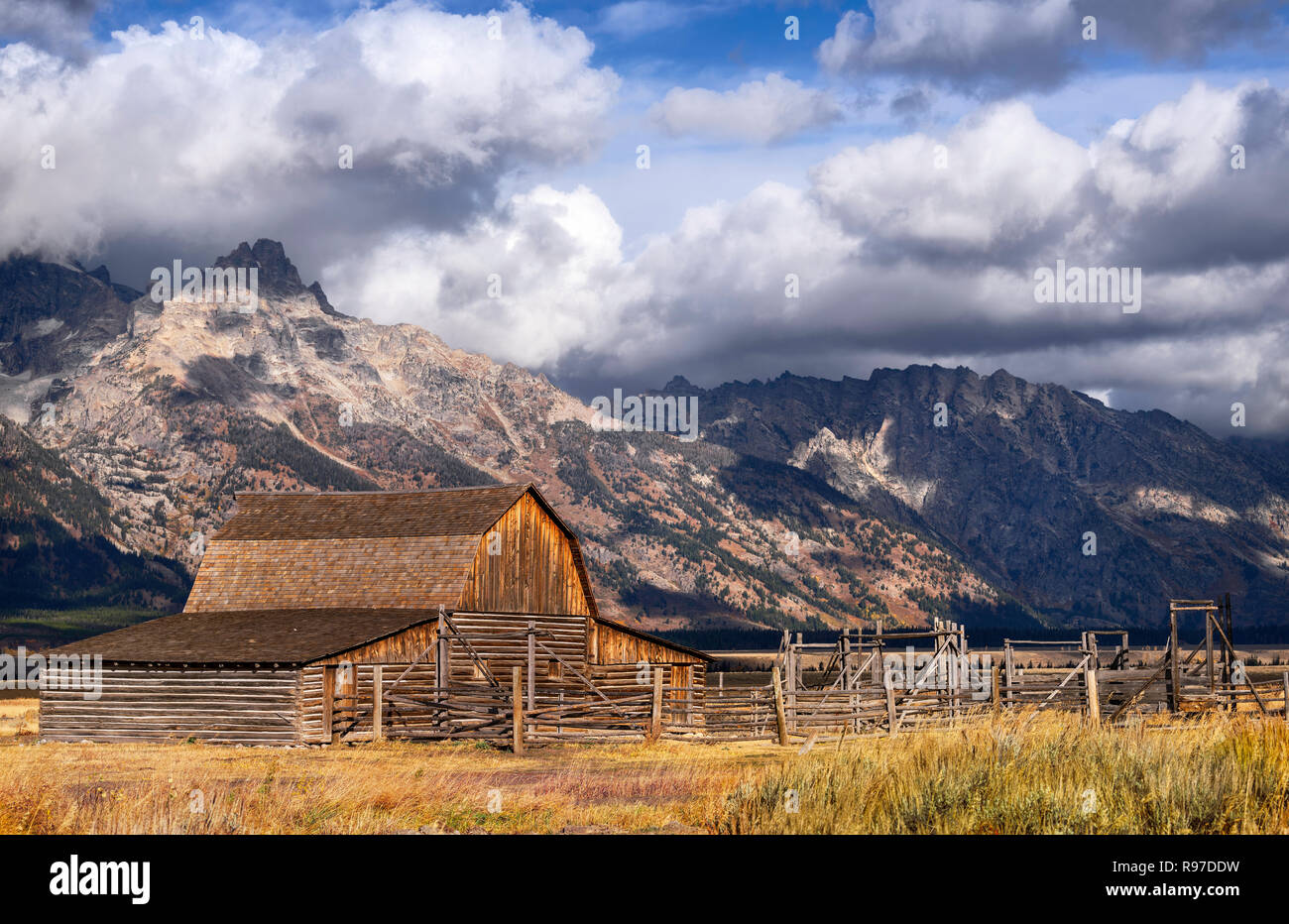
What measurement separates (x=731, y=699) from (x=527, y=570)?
930 centimetres

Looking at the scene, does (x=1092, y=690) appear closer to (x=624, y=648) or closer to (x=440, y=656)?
(x=624, y=648)

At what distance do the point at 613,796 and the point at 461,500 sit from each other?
84.6 feet

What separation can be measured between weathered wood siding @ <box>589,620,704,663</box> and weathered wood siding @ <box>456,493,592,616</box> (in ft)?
3.43

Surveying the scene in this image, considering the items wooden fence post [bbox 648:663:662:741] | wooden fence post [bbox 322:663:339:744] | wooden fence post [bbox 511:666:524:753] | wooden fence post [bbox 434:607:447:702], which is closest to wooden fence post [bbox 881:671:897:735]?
wooden fence post [bbox 648:663:662:741]

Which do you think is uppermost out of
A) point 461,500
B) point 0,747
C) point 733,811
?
point 461,500

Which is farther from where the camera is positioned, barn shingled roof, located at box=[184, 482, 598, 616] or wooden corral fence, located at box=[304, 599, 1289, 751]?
barn shingled roof, located at box=[184, 482, 598, 616]

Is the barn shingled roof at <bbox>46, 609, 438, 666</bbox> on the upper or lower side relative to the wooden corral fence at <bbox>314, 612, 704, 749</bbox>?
upper

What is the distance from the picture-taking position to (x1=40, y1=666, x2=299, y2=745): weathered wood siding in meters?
34.3

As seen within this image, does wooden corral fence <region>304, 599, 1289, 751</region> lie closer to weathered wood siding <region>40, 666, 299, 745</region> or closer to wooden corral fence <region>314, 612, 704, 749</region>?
wooden corral fence <region>314, 612, 704, 749</region>

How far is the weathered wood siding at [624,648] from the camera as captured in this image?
44.3 meters

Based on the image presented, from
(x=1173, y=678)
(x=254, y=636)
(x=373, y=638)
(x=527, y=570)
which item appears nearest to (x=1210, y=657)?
(x=1173, y=678)
